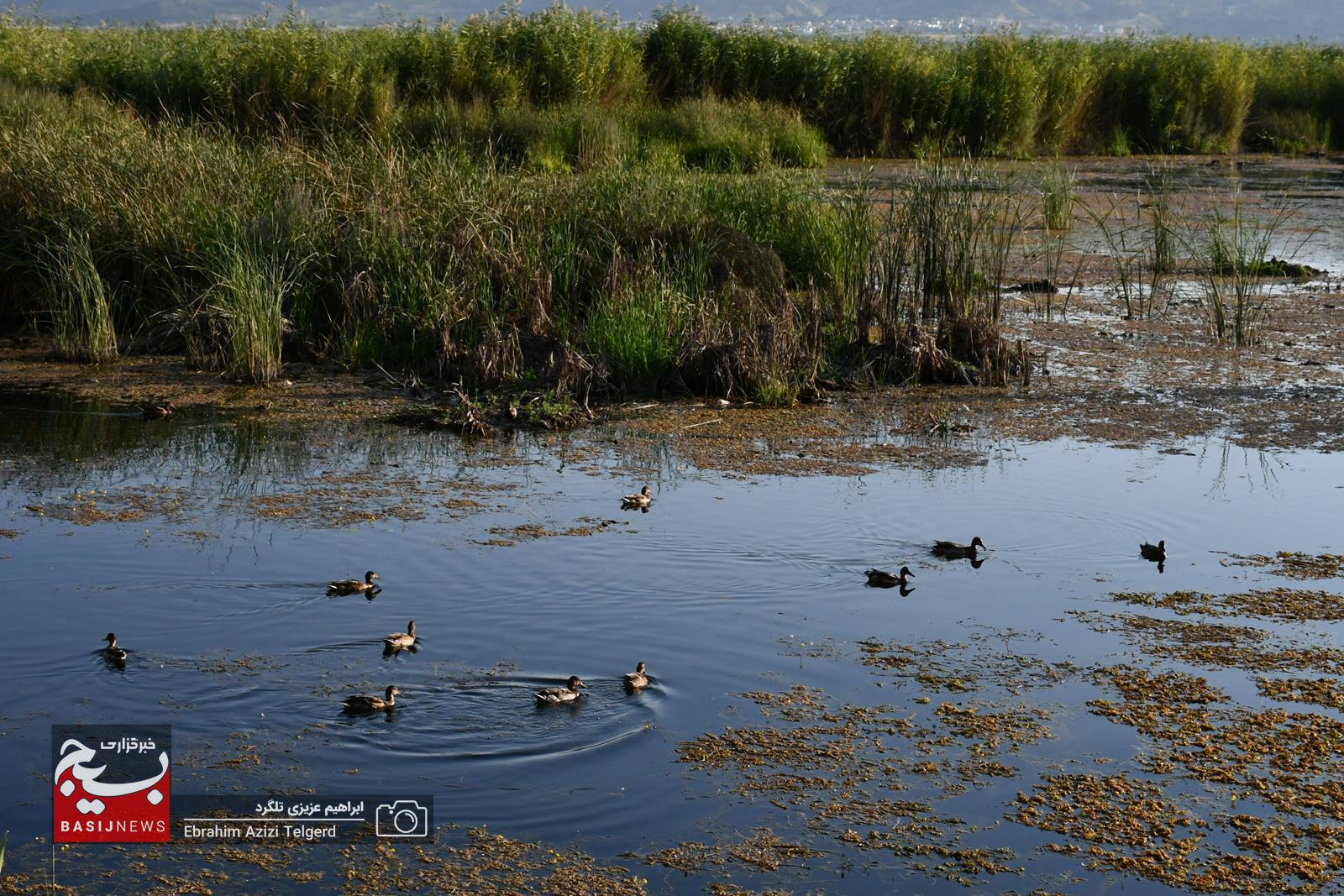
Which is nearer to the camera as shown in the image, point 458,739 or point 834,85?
point 458,739

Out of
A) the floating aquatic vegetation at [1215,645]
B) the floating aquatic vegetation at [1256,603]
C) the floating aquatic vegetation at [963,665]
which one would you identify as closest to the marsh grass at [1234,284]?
the floating aquatic vegetation at [1256,603]

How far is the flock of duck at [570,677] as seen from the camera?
4.66 metres

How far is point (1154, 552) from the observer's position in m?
6.34

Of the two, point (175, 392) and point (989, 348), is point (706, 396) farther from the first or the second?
point (175, 392)

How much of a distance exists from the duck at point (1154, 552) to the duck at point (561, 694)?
2.81 metres

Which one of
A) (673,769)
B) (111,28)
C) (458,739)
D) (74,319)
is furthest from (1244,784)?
(111,28)

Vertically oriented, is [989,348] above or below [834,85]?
below

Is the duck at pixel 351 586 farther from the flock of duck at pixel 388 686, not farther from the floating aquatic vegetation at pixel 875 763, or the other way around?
the floating aquatic vegetation at pixel 875 763

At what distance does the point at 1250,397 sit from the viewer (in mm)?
9344

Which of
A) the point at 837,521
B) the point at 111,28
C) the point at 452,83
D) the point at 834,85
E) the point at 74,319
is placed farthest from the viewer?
the point at 111,28

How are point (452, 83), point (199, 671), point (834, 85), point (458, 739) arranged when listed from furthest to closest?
point (834, 85) < point (452, 83) < point (199, 671) < point (458, 739)

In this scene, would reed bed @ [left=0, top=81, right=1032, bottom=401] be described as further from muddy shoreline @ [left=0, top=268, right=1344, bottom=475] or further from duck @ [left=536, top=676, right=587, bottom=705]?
duck @ [left=536, top=676, right=587, bottom=705]

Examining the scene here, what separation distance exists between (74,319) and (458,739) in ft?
22.8

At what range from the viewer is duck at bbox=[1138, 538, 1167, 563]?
20.7ft
